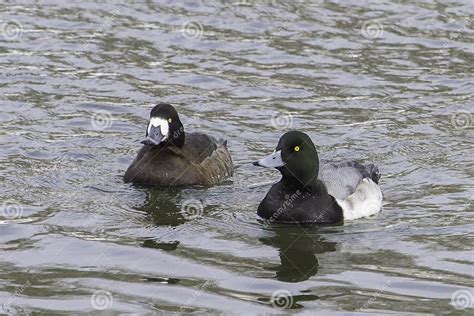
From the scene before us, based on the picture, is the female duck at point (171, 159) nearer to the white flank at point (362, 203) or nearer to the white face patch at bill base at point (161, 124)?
the white face patch at bill base at point (161, 124)

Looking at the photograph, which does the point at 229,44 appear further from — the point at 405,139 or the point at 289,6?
the point at 405,139

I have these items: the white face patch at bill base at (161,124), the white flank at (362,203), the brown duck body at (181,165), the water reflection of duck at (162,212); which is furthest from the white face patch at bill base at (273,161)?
the white face patch at bill base at (161,124)

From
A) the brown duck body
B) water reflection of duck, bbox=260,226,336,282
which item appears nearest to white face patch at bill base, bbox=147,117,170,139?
the brown duck body

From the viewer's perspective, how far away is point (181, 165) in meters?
14.8

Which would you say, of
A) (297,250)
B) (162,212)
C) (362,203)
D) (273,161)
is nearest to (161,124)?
(162,212)

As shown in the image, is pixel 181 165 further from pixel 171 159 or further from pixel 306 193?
pixel 306 193

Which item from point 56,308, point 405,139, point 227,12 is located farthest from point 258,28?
point 56,308

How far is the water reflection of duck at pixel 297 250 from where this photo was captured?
1148 centimetres

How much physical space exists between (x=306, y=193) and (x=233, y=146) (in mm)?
3007

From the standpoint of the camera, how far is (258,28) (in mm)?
20891

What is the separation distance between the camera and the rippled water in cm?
1098

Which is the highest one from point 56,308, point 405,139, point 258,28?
point 258,28

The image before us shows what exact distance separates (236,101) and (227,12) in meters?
4.27

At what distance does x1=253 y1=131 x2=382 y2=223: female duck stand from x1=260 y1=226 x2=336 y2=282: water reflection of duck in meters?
0.23
